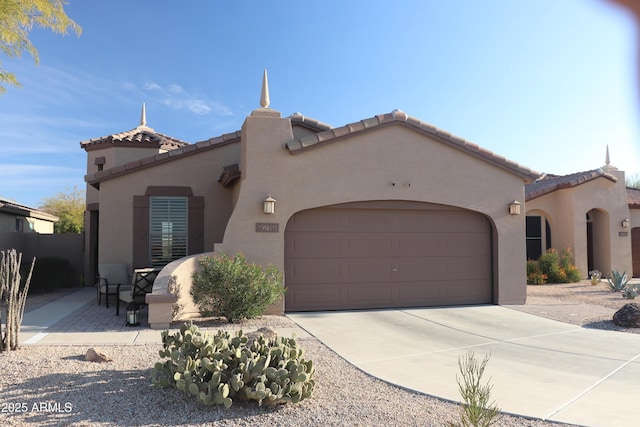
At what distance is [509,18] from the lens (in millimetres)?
2064

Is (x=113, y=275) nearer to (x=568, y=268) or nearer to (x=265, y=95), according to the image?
(x=265, y=95)

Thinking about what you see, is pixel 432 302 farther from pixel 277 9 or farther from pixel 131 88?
pixel 131 88

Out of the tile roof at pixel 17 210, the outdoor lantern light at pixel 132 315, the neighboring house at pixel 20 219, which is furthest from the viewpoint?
the neighboring house at pixel 20 219

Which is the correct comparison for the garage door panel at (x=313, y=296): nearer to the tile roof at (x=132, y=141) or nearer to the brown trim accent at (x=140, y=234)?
the brown trim accent at (x=140, y=234)

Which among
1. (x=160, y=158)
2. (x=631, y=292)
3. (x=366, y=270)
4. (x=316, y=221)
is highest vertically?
(x=160, y=158)

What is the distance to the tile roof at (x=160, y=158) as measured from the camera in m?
13.5

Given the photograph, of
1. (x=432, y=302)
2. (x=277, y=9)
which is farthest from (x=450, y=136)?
(x=277, y=9)

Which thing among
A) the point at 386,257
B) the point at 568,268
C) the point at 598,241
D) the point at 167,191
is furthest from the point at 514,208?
the point at 598,241

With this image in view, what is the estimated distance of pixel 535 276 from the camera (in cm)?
1767

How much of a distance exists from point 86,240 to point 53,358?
11764mm

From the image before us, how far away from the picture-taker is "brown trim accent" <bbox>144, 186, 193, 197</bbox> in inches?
537

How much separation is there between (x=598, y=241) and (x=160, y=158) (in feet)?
58.0

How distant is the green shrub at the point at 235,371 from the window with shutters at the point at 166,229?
839cm

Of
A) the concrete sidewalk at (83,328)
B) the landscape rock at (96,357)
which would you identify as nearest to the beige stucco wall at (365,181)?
the concrete sidewalk at (83,328)
